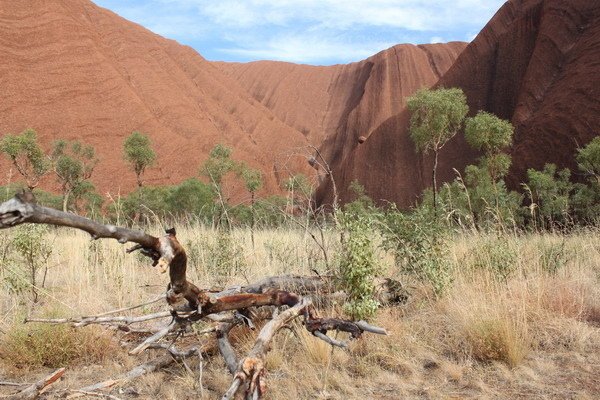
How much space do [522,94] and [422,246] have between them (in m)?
35.0

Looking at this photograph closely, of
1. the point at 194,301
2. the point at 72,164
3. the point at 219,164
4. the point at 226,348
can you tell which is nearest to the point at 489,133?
the point at 219,164

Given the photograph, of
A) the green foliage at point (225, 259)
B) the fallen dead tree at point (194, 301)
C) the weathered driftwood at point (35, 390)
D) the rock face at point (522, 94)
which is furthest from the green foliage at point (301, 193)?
the rock face at point (522, 94)

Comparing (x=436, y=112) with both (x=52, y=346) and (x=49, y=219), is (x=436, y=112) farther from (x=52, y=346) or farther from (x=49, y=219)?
(x=49, y=219)

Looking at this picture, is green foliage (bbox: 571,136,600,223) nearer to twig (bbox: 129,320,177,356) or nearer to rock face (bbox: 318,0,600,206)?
rock face (bbox: 318,0,600,206)

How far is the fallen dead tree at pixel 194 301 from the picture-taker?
1.47m

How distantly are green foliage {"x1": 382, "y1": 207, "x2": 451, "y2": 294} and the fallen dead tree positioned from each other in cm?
104

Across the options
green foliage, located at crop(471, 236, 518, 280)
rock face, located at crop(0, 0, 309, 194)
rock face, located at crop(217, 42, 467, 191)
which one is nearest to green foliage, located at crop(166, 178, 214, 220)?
rock face, located at crop(0, 0, 309, 194)

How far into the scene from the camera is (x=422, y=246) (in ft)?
14.9

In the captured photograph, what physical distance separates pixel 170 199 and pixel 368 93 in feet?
200

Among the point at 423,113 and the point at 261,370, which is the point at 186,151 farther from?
the point at 261,370

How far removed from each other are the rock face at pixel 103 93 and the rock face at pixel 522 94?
1127 centimetres

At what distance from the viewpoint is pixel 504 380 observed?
9.88 feet

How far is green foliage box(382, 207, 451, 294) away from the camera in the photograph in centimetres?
441

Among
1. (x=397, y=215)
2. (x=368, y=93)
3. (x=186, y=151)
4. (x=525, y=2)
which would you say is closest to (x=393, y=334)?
(x=397, y=215)
